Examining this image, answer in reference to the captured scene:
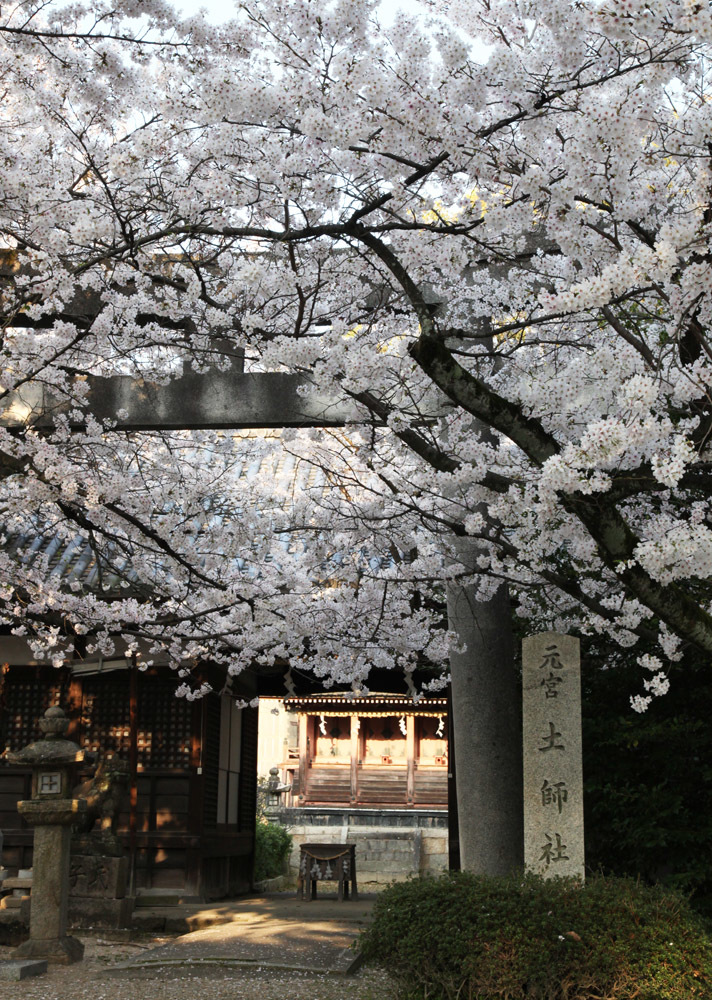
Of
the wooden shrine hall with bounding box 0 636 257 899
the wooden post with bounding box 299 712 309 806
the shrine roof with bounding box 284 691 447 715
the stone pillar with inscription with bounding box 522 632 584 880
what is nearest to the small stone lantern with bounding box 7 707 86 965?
the wooden shrine hall with bounding box 0 636 257 899

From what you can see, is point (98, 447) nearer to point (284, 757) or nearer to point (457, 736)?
point (457, 736)

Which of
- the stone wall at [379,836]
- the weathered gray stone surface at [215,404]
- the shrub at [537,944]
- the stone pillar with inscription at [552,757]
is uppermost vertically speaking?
the weathered gray stone surface at [215,404]

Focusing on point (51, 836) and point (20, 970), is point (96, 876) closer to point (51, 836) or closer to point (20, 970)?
point (51, 836)

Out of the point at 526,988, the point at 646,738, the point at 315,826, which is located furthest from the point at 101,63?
the point at 315,826

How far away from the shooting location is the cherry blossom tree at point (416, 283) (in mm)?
3867

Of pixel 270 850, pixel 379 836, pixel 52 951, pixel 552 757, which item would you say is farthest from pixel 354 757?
pixel 552 757

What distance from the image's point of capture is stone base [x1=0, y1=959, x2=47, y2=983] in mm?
7422

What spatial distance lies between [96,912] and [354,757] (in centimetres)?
1512

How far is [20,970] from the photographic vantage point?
7.49m

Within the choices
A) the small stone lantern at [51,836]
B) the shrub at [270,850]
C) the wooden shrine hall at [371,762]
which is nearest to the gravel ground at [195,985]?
the small stone lantern at [51,836]

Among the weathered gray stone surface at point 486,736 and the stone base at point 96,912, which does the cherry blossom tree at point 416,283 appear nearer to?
the weathered gray stone surface at point 486,736

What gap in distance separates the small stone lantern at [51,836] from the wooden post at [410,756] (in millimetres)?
16080

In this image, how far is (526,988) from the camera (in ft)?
17.5

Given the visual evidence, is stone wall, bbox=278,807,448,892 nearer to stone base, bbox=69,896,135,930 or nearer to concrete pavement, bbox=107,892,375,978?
concrete pavement, bbox=107,892,375,978
